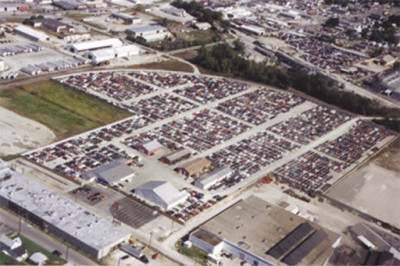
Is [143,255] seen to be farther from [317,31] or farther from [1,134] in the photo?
[317,31]

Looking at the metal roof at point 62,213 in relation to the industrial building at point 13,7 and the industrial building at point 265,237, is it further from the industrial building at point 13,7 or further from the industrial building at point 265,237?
the industrial building at point 13,7

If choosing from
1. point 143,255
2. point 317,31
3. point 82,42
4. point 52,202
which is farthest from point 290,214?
point 317,31

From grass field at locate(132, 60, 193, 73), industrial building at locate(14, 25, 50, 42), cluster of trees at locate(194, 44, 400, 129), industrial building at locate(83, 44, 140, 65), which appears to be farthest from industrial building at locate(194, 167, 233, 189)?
industrial building at locate(14, 25, 50, 42)

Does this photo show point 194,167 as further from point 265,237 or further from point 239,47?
point 239,47

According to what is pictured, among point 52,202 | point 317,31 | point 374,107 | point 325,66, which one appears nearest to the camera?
point 52,202

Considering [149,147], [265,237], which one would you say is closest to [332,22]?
[149,147]

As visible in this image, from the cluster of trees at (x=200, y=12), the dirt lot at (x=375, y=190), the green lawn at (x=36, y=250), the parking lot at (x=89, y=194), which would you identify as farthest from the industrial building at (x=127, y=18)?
the green lawn at (x=36, y=250)
